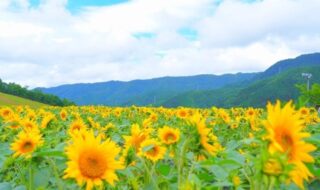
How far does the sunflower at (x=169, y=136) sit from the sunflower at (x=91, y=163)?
0.75m

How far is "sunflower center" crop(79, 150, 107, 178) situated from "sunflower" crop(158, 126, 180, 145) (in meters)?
0.82

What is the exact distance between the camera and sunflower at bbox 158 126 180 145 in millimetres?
3103

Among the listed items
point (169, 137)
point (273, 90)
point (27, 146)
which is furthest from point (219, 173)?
point (273, 90)

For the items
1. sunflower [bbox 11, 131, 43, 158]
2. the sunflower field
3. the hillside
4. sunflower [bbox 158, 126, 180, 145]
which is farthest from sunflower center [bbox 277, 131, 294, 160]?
the hillside

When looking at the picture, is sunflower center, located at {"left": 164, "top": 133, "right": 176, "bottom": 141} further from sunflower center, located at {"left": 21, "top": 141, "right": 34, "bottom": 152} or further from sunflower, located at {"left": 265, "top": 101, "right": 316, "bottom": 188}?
sunflower, located at {"left": 265, "top": 101, "right": 316, "bottom": 188}

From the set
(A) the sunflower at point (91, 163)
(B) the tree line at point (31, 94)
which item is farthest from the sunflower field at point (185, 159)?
(B) the tree line at point (31, 94)

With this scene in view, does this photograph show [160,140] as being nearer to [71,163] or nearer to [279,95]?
[71,163]

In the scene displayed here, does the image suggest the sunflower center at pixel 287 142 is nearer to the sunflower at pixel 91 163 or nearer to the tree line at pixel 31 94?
the sunflower at pixel 91 163

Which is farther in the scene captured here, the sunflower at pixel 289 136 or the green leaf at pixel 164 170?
the green leaf at pixel 164 170

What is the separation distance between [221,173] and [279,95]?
108933mm

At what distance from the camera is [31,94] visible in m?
72.6

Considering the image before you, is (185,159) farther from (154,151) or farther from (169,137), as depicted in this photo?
(154,151)

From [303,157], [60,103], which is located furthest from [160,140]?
[60,103]

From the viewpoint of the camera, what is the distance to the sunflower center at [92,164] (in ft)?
7.49
